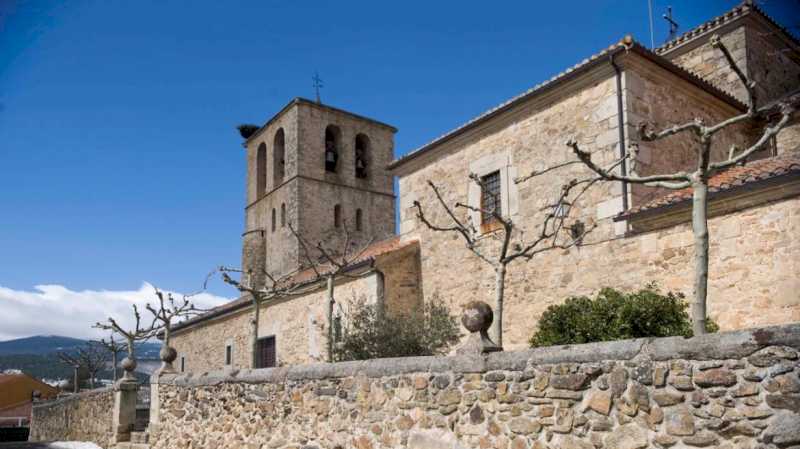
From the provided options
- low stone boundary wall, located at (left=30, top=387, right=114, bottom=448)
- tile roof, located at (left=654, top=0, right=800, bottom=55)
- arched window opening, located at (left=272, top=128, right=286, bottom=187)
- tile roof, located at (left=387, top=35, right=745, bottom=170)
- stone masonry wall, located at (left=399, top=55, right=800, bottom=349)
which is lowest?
low stone boundary wall, located at (left=30, top=387, right=114, bottom=448)

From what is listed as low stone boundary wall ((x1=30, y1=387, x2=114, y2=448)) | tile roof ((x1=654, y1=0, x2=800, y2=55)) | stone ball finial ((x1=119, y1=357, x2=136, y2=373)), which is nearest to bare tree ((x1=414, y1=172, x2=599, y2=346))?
tile roof ((x1=654, y1=0, x2=800, y2=55))

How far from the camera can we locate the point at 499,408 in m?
5.36

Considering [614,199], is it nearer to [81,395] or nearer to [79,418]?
[81,395]

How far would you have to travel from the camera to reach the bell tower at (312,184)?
2645 cm

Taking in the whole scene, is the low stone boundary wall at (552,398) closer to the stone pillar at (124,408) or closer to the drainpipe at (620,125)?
the drainpipe at (620,125)

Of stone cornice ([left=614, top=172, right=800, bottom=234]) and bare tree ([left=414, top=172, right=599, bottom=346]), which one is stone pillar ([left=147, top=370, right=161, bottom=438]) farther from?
stone cornice ([left=614, top=172, right=800, bottom=234])

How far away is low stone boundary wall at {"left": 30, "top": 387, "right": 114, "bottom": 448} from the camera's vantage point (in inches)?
568

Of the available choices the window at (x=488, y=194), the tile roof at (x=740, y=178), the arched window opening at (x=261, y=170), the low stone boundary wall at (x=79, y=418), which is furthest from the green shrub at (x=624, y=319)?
the arched window opening at (x=261, y=170)

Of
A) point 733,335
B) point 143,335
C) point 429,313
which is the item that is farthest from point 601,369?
point 143,335

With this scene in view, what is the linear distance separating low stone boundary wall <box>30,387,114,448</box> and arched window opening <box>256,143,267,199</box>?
1213 cm

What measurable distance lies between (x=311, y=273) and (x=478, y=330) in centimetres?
1485

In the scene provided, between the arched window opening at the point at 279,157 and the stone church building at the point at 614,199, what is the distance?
32.7 feet

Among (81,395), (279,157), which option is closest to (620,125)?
(81,395)

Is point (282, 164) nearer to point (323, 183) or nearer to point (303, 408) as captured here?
point (323, 183)
